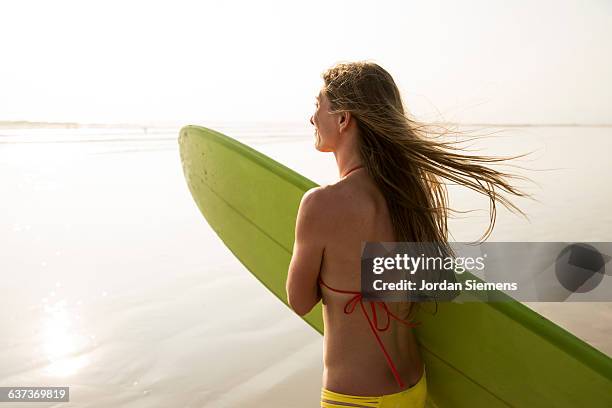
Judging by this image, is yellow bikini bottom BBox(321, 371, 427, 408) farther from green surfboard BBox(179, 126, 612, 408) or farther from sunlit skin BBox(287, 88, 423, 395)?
green surfboard BBox(179, 126, 612, 408)

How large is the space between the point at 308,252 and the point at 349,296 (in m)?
0.16

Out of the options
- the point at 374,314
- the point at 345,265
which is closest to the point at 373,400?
the point at 374,314

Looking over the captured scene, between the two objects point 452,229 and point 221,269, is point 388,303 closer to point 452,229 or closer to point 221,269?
point 221,269

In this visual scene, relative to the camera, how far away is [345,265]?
1.37 meters

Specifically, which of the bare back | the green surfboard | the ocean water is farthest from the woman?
the ocean water

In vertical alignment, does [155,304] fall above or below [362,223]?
below

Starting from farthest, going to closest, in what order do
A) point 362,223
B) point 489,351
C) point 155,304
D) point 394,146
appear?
point 155,304
point 489,351
point 394,146
point 362,223

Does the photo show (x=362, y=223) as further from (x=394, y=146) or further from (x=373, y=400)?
(x=373, y=400)

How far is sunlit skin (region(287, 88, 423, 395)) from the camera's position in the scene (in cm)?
134

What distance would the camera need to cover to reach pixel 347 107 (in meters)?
1.48

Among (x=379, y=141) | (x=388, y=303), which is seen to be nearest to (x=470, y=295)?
(x=388, y=303)

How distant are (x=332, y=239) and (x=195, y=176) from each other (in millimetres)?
2130

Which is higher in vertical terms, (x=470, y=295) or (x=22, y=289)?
(x=470, y=295)

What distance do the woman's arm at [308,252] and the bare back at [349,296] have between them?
2 centimetres
